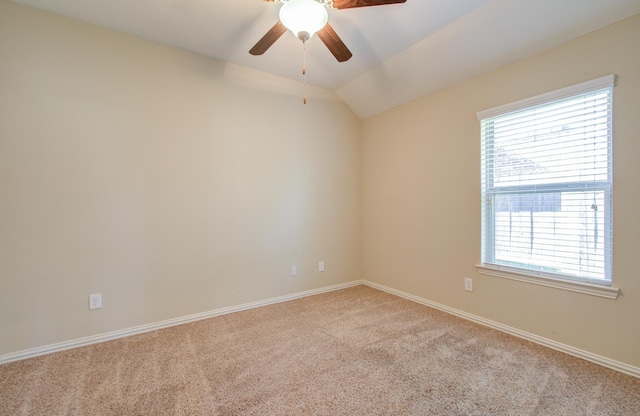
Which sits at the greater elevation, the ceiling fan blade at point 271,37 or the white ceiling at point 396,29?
the white ceiling at point 396,29

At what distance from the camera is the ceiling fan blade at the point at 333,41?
1.70 metres

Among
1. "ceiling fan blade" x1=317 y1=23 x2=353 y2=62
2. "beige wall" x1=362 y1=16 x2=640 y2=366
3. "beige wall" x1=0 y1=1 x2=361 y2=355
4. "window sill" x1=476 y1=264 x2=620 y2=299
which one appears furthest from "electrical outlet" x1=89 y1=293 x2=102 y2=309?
"window sill" x1=476 y1=264 x2=620 y2=299

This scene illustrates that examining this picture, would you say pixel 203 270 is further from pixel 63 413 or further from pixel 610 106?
pixel 610 106

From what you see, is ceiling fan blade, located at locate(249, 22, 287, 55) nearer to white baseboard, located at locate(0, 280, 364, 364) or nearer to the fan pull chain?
the fan pull chain

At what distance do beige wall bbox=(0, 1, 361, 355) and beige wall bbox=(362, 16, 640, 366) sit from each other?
896 millimetres

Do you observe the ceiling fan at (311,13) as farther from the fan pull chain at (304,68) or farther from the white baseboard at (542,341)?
the white baseboard at (542,341)

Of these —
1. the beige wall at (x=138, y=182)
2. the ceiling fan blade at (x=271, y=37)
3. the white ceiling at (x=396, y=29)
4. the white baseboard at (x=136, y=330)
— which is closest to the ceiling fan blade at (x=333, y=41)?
the ceiling fan blade at (x=271, y=37)

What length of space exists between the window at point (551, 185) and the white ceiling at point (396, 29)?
445 millimetres

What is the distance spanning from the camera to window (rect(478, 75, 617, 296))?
1.89 m

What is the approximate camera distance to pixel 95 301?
2.21m

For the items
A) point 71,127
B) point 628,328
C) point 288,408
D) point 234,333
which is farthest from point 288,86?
point 628,328

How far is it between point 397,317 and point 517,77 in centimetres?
238

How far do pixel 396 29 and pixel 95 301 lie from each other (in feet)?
11.0

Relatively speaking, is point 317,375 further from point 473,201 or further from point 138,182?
point 138,182
